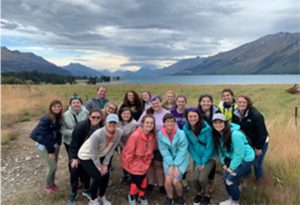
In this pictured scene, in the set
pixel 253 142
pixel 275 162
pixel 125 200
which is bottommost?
pixel 125 200

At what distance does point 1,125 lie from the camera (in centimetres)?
1163

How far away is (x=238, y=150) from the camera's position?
492 cm

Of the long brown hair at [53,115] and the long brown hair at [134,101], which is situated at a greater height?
the long brown hair at [134,101]

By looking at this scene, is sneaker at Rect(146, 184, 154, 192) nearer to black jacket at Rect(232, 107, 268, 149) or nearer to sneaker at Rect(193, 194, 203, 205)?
sneaker at Rect(193, 194, 203, 205)

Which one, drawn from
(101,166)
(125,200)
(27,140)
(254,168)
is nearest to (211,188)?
(254,168)

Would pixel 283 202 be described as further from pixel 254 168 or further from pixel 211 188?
pixel 211 188

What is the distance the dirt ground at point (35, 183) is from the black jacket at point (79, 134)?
0.99m

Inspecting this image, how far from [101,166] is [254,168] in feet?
9.05

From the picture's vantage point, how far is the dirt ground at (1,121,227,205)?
577 centimetres

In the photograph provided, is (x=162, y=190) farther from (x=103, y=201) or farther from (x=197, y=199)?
(x=103, y=201)

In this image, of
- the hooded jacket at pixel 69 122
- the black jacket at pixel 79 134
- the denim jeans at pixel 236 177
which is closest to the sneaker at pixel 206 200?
the denim jeans at pixel 236 177

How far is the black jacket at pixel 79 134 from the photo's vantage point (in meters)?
5.38

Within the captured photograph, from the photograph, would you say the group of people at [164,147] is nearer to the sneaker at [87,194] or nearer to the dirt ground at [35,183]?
the sneaker at [87,194]

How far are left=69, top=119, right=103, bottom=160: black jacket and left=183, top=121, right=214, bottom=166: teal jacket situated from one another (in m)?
1.62
